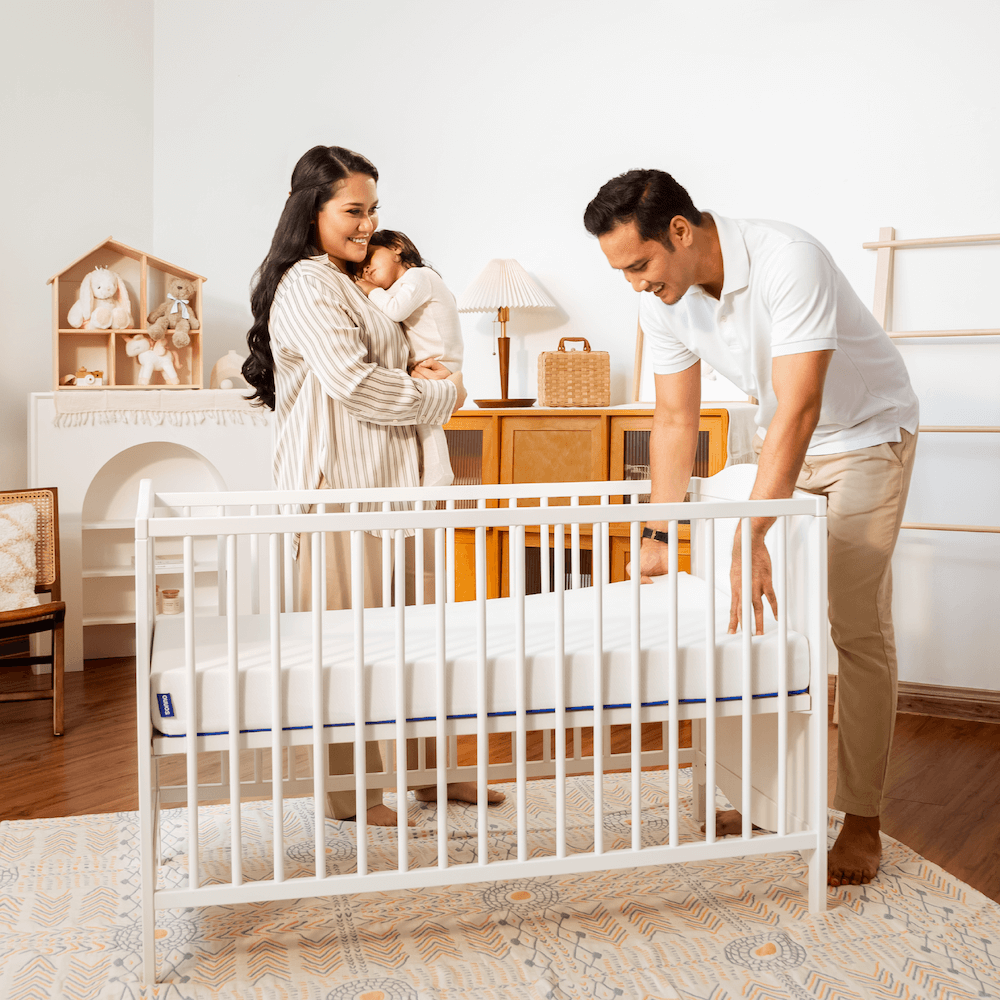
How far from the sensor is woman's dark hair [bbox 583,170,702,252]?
1.50 meters

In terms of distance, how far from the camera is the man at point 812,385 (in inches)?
58.6

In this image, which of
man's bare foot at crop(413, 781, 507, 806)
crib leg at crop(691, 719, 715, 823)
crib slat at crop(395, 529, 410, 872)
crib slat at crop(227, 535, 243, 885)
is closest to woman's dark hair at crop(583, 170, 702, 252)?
crib slat at crop(395, 529, 410, 872)

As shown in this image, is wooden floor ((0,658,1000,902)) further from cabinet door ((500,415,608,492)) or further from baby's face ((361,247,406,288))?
baby's face ((361,247,406,288))

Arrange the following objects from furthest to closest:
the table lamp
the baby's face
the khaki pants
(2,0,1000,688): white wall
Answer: the table lamp, (2,0,1000,688): white wall, the baby's face, the khaki pants

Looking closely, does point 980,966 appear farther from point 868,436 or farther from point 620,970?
point 868,436

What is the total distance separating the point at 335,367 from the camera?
170 cm

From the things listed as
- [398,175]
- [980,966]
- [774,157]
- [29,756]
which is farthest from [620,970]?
[398,175]

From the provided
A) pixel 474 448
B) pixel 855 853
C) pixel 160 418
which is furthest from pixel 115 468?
pixel 855 853

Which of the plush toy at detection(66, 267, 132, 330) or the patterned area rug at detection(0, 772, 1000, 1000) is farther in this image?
the plush toy at detection(66, 267, 132, 330)

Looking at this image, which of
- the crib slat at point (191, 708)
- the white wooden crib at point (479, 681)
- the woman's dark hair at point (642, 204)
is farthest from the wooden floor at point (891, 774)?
the woman's dark hair at point (642, 204)

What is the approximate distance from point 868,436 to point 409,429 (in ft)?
2.88

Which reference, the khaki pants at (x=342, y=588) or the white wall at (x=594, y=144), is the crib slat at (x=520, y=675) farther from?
the white wall at (x=594, y=144)

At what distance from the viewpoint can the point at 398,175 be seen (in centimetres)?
343

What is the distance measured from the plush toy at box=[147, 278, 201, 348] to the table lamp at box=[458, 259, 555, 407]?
941 mm
